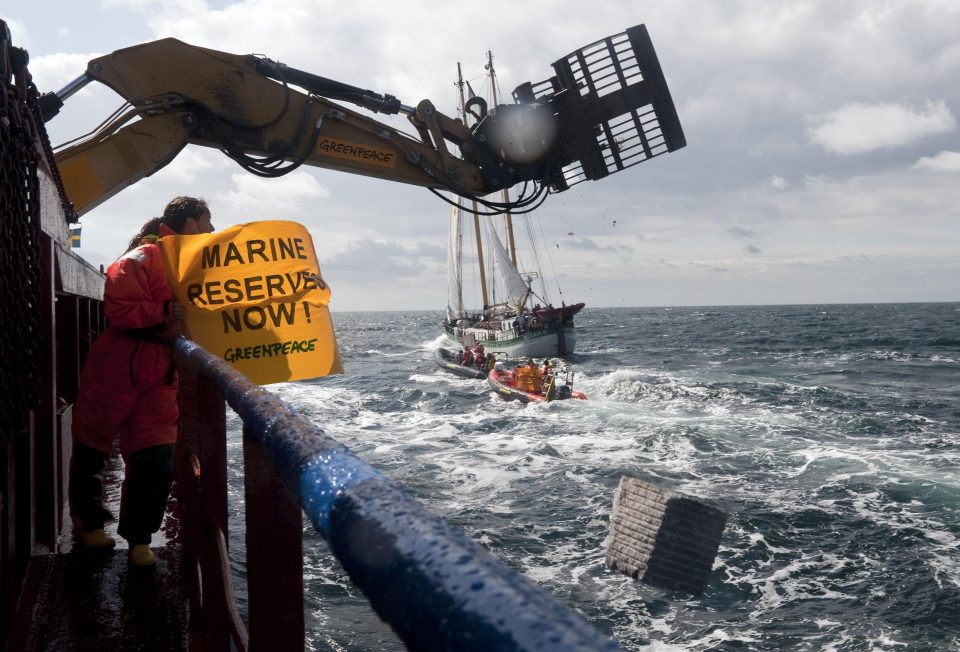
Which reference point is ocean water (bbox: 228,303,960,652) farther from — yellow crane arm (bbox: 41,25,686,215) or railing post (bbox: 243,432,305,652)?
yellow crane arm (bbox: 41,25,686,215)

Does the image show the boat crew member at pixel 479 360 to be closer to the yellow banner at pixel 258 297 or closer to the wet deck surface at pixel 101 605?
the yellow banner at pixel 258 297

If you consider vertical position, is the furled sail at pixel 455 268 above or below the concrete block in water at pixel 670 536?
above

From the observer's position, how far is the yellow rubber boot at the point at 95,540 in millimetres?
3672

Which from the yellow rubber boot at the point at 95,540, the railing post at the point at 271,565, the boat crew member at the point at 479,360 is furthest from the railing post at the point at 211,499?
the boat crew member at the point at 479,360

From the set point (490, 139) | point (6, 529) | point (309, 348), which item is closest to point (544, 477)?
point (490, 139)

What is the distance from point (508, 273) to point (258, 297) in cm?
4844

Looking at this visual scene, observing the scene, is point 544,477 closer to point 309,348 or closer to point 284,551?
point 309,348

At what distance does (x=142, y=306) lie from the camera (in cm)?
344

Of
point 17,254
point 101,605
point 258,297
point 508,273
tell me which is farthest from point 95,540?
point 508,273

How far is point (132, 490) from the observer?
354 centimetres

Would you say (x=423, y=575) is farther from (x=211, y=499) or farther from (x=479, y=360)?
(x=479, y=360)

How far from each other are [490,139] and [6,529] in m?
5.47

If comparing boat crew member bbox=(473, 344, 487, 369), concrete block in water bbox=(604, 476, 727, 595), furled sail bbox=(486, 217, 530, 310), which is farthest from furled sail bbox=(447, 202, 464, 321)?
concrete block in water bbox=(604, 476, 727, 595)

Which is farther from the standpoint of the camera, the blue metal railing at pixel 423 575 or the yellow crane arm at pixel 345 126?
the yellow crane arm at pixel 345 126
